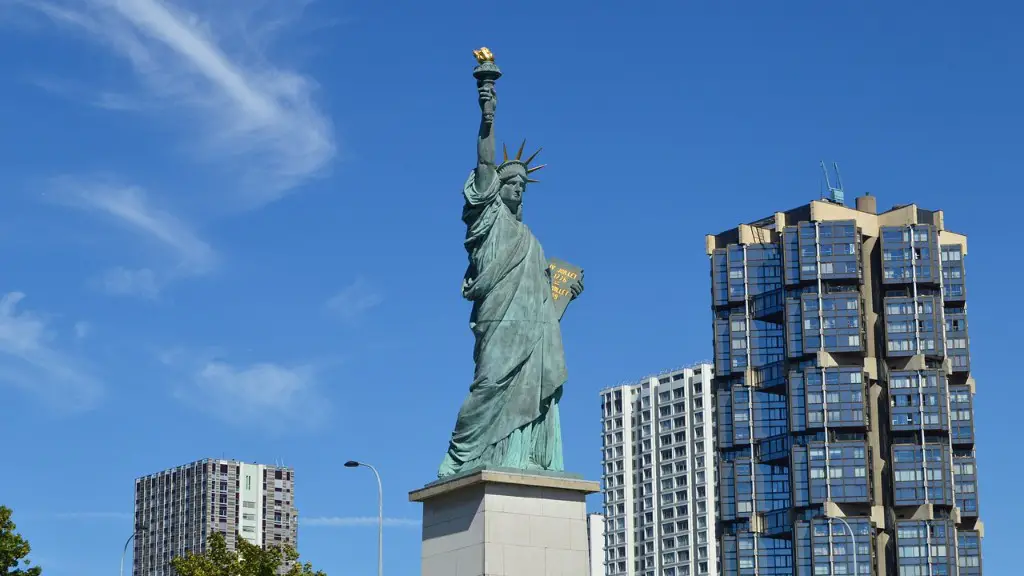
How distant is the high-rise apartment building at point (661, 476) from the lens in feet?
562

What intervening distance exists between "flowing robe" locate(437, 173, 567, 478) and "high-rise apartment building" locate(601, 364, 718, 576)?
138232mm

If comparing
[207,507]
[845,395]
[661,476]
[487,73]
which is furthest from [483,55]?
[661,476]

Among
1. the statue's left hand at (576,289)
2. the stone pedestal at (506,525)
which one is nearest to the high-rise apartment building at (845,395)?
the statue's left hand at (576,289)

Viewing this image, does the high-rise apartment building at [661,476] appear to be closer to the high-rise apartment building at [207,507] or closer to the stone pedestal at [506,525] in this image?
the high-rise apartment building at [207,507]

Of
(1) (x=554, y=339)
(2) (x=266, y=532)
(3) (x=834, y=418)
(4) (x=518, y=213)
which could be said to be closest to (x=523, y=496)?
(1) (x=554, y=339)

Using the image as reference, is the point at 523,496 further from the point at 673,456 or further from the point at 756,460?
the point at 673,456

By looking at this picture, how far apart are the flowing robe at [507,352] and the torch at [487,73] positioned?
1.37 meters

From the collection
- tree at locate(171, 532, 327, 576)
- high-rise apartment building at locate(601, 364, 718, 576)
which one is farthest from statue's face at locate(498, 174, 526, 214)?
high-rise apartment building at locate(601, 364, 718, 576)

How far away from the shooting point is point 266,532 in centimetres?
15725

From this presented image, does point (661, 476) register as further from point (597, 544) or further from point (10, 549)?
point (10, 549)

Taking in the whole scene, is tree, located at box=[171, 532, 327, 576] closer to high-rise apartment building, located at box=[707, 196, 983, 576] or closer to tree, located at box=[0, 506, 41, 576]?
tree, located at box=[0, 506, 41, 576]

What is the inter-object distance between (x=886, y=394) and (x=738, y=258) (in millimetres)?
16115

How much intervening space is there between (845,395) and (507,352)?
99826mm

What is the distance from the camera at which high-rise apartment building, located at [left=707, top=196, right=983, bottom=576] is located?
126 m
